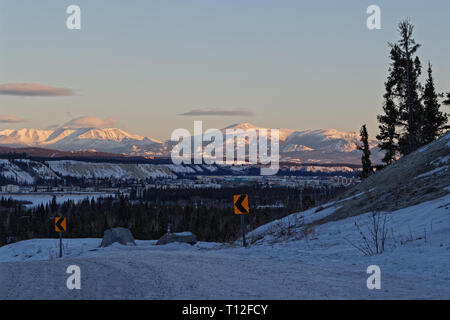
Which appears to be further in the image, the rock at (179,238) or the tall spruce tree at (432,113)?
the tall spruce tree at (432,113)

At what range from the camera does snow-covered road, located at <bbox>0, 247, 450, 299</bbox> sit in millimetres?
10445

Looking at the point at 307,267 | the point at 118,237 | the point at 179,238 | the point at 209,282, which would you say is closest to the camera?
the point at 209,282

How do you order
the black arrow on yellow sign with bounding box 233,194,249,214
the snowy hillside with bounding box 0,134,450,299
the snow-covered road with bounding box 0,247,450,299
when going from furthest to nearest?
the black arrow on yellow sign with bounding box 233,194,249,214, the snowy hillside with bounding box 0,134,450,299, the snow-covered road with bounding box 0,247,450,299

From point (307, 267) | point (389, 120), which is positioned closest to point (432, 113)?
point (389, 120)

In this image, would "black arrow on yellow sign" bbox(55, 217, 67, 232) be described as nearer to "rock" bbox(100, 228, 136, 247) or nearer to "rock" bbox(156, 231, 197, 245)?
"rock" bbox(156, 231, 197, 245)

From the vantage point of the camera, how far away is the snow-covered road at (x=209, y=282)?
10445mm

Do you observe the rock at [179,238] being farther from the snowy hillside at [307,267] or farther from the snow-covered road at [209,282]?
the snow-covered road at [209,282]

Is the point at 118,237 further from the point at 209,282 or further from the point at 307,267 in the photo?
the point at 209,282

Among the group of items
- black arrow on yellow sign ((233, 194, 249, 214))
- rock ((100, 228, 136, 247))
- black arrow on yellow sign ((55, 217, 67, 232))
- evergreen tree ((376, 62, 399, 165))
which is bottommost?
rock ((100, 228, 136, 247))

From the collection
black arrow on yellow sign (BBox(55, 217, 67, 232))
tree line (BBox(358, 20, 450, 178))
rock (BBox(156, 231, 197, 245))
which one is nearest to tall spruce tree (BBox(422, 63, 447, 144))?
tree line (BBox(358, 20, 450, 178))

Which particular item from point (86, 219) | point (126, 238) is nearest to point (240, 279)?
point (126, 238)

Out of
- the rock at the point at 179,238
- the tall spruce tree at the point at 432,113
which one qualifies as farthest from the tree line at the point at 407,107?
the rock at the point at 179,238

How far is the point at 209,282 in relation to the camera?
1196 centimetres
